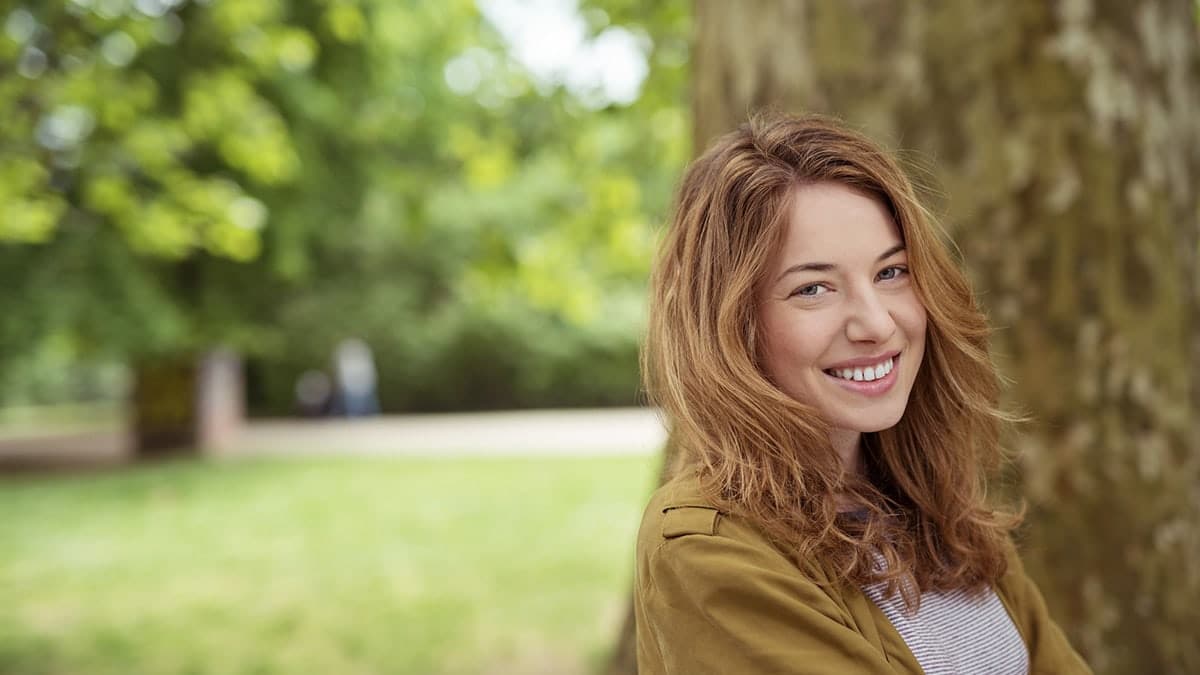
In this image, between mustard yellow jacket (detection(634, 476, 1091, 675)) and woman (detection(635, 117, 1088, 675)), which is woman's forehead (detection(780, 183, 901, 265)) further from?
mustard yellow jacket (detection(634, 476, 1091, 675))

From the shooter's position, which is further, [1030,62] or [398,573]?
[398,573]

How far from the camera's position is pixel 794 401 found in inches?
58.1

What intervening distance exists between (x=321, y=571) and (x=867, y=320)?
7.55 meters

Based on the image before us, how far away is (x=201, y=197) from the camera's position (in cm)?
707

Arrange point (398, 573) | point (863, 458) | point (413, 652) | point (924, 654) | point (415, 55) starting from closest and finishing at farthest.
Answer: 1. point (924, 654)
2. point (863, 458)
3. point (413, 652)
4. point (398, 573)
5. point (415, 55)

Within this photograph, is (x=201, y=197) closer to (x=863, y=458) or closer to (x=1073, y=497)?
(x=1073, y=497)

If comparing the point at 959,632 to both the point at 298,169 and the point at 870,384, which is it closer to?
the point at 870,384

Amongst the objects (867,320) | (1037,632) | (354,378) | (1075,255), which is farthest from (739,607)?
(354,378)

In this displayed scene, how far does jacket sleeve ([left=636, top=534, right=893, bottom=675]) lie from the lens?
1.31 meters

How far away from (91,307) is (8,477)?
3176 mm

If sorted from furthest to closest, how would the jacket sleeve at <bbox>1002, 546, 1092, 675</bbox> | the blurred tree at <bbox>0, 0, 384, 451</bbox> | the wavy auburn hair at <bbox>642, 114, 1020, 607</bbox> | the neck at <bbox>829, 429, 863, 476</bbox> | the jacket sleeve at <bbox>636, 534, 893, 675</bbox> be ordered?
the blurred tree at <bbox>0, 0, 384, 451</bbox> < the jacket sleeve at <bbox>1002, 546, 1092, 675</bbox> < the neck at <bbox>829, 429, 863, 476</bbox> < the wavy auburn hair at <bbox>642, 114, 1020, 607</bbox> < the jacket sleeve at <bbox>636, 534, 893, 675</bbox>

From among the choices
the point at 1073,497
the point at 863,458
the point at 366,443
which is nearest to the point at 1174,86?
the point at 1073,497

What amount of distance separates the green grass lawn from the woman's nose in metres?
4.96

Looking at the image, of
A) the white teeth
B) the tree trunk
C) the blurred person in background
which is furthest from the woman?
the blurred person in background
